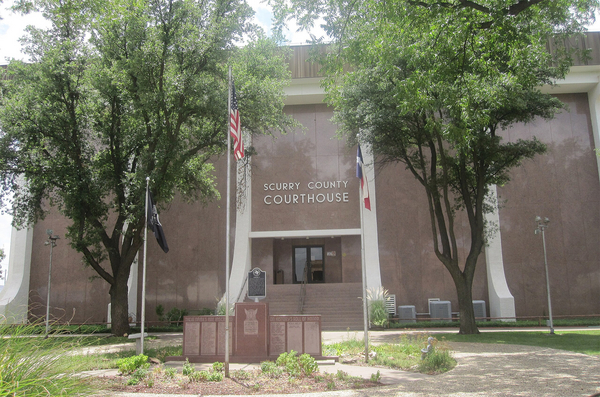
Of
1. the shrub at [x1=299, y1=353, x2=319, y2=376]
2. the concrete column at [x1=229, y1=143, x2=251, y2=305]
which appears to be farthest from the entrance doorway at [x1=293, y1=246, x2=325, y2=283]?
the shrub at [x1=299, y1=353, x2=319, y2=376]

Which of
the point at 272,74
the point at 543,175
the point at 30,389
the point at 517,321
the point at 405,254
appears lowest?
the point at 517,321

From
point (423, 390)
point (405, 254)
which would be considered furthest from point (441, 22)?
point (405, 254)

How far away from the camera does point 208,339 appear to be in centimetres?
1198

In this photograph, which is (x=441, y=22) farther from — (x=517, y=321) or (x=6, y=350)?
(x=517, y=321)

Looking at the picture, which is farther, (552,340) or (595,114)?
(595,114)

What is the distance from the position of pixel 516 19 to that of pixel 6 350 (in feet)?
33.9

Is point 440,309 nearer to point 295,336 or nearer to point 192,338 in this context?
point 295,336

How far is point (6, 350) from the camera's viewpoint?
4.17 meters

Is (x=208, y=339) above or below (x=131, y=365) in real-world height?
above

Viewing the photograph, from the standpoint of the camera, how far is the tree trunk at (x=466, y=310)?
55.3ft

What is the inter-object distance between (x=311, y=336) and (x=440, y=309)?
13263 millimetres

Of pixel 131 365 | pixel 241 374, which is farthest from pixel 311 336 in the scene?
pixel 131 365

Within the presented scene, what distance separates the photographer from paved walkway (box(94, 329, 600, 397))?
7.47 m

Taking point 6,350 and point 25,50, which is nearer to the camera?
point 6,350
